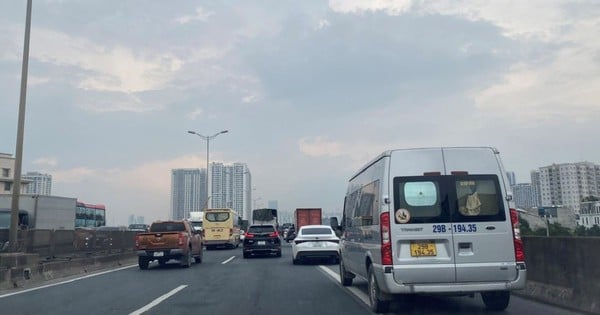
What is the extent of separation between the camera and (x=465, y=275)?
8.47 m

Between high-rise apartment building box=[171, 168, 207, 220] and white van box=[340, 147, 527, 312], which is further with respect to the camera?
high-rise apartment building box=[171, 168, 207, 220]

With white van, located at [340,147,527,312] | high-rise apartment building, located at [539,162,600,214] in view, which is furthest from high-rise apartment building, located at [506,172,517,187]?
high-rise apartment building, located at [539,162,600,214]

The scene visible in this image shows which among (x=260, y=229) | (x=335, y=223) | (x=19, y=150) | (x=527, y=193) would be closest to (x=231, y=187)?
(x=527, y=193)

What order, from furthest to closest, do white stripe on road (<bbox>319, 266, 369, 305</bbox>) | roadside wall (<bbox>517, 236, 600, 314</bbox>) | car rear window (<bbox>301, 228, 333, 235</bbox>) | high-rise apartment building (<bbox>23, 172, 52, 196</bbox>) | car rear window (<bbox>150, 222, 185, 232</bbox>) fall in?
high-rise apartment building (<bbox>23, 172, 52, 196</bbox>), car rear window (<bbox>150, 222, 185, 232</bbox>), car rear window (<bbox>301, 228, 333, 235</bbox>), white stripe on road (<bbox>319, 266, 369, 305</bbox>), roadside wall (<bbox>517, 236, 600, 314</bbox>)

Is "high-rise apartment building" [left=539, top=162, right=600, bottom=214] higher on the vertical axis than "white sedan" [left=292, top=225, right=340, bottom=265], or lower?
higher

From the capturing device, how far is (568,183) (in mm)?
38625

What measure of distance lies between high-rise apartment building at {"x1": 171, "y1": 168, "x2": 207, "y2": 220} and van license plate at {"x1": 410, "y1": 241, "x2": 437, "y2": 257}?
94758 mm

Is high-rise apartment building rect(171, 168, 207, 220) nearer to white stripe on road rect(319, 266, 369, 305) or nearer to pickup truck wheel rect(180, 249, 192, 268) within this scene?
pickup truck wheel rect(180, 249, 192, 268)

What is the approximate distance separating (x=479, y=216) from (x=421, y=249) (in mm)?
1040

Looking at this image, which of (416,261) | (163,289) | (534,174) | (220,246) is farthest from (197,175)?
(416,261)

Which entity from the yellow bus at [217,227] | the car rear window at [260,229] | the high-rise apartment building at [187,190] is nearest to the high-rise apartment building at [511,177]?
the car rear window at [260,229]

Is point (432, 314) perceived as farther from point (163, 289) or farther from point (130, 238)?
point (130, 238)

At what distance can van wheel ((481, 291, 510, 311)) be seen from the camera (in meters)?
9.38

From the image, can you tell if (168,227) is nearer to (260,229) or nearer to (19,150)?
(260,229)
